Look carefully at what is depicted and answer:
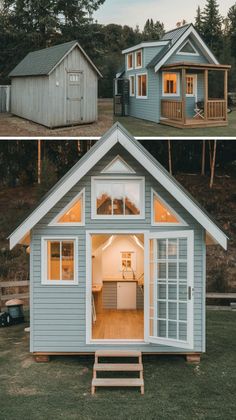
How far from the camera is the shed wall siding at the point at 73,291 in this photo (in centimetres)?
796

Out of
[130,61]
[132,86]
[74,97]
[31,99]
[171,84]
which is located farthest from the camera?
[130,61]

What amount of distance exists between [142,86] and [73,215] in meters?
9.51

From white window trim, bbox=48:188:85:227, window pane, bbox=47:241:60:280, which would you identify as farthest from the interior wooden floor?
white window trim, bbox=48:188:85:227

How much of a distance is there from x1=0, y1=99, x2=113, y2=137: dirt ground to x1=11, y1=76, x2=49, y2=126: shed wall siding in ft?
0.68

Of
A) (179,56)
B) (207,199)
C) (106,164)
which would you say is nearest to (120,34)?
(179,56)

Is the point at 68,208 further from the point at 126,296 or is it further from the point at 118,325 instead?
the point at 126,296

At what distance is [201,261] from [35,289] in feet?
8.32

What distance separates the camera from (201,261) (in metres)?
7.96

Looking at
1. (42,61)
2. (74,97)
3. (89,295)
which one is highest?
(42,61)

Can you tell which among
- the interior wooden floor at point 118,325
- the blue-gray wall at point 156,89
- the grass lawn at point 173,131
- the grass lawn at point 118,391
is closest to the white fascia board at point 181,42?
the blue-gray wall at point 156,89

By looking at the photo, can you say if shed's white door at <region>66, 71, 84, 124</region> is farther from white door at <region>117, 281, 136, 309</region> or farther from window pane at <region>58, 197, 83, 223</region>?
window pane at <region>58, 197, 83, 223</region>

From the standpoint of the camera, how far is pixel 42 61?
47.4 ft

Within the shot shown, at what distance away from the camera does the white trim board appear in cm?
754

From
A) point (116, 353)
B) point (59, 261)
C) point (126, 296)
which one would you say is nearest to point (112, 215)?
point (59, 261)
